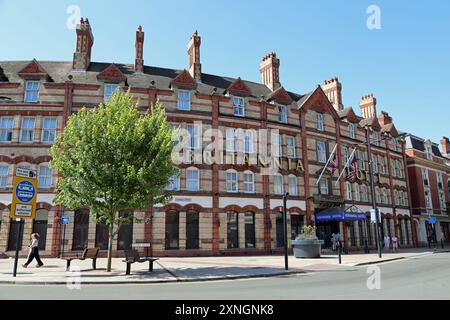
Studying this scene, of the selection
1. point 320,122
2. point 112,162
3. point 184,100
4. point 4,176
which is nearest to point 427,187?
point 320,122

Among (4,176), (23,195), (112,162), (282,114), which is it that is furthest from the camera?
(282,114)

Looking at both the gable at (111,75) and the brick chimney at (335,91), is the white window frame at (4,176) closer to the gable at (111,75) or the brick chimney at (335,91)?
the gable at (111,75)

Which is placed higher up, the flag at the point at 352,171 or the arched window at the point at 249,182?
the flag at the point at 352,171

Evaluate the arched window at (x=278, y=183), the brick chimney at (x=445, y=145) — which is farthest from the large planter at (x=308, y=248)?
the brick chimney at (x=445, y=145)

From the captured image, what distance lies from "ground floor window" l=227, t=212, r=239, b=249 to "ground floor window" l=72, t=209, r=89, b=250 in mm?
10181

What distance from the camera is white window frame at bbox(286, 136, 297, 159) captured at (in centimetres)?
3038

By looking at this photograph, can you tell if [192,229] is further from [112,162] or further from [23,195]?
[23,195]

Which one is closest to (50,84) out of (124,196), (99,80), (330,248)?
(99,80)

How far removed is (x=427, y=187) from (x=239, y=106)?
29.1 meters

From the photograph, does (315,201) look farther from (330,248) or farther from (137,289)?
(137,289)

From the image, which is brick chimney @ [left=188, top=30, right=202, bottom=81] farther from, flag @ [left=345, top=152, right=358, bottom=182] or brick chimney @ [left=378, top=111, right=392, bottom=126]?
brick chimney @ [left=378, top=111, right=392, bottom=126]

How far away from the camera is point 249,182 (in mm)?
28109

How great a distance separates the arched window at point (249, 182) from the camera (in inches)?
1101

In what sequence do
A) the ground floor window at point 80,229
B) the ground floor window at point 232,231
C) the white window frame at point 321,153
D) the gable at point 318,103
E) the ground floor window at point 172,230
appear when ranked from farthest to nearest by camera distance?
the gable at point 318,103, the white window frame at point 321,153, the ground floor window at point 232,231, the ground floor window at point 172,230, the ground floor window at point 80,229
